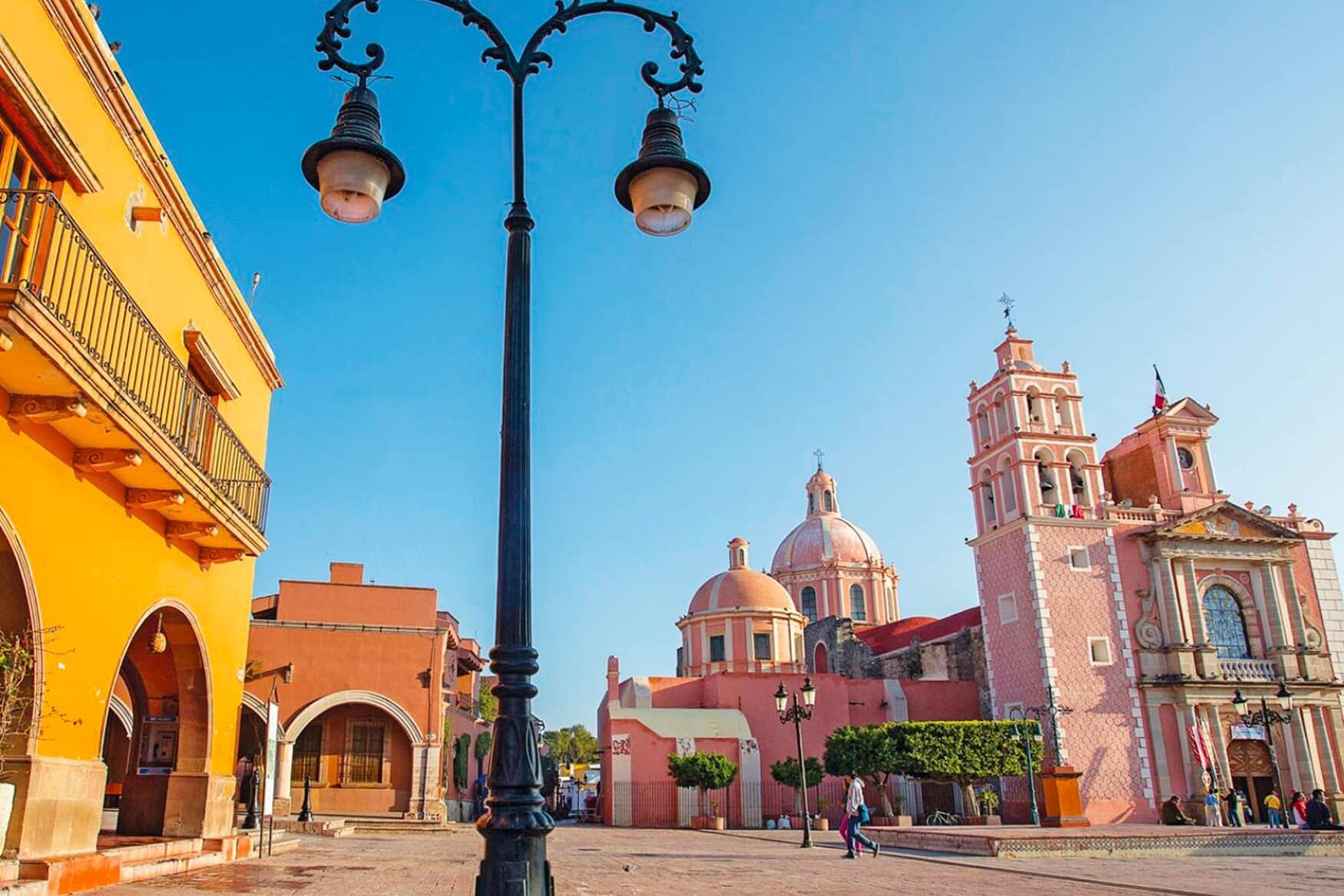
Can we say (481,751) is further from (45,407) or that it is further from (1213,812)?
(45,407)

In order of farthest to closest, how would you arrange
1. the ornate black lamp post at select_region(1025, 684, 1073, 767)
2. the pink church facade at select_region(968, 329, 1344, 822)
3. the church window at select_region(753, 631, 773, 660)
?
the church window at select_region(753, 631, 773, 660), the pink church facade at select_region(968, 329, 1344, 822), the ornate black lamp post at select_region(1025, 684, 1073, 767)

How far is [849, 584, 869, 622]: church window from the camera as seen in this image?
51.5 meters

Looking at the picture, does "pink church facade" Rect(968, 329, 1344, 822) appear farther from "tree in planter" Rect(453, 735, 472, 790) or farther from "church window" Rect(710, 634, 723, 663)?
"tree in planter" Rect(453, 735, 472, 790)

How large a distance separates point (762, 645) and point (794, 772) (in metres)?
11.4

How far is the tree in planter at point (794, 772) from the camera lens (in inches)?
1196

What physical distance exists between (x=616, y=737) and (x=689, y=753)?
251 centimetres

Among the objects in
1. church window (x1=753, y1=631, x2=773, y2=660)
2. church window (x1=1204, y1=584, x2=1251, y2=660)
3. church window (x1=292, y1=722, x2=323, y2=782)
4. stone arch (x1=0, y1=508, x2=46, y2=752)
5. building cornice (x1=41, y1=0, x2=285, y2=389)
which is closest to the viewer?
stone arch (x1=0, y1=508, x2=46, y2=752)

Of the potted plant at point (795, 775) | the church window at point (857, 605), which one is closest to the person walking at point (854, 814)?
the potted plant at point (795, 775)

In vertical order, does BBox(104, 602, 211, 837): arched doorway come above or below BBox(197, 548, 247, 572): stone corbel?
below

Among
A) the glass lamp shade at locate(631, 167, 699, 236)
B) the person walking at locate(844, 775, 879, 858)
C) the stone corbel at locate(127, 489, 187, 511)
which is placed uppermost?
the glass lamp shade at locate(631, 167, 699, 236)

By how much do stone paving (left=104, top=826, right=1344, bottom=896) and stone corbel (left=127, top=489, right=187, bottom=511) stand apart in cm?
344

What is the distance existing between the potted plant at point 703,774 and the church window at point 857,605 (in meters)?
22.0

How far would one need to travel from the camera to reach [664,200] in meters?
5.96

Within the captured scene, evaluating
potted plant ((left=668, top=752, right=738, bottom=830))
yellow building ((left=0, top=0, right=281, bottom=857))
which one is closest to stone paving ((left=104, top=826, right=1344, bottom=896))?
yellow building ((left=0, top=0, right=281, bottom=857))
